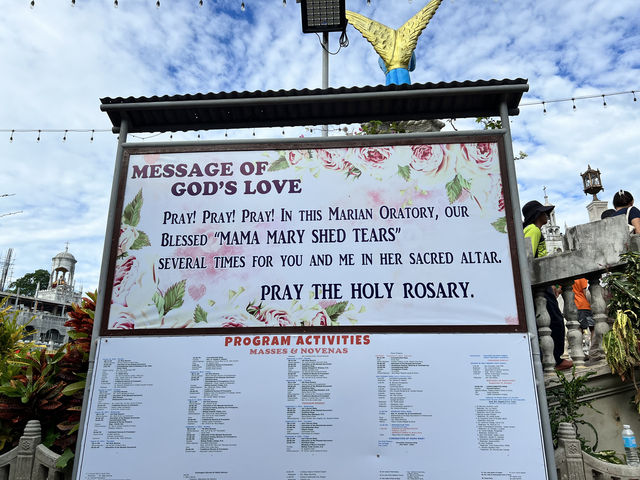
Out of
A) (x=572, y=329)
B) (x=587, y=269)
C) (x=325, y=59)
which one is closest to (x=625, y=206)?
(x=587, y=269)

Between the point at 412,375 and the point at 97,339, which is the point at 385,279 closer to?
the point at 412,375

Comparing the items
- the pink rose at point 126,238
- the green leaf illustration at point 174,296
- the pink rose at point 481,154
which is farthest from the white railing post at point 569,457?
the pink rose at point 126,238

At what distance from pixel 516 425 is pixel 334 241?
7.27 ft

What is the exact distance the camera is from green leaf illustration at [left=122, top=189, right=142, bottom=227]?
14.0 feet

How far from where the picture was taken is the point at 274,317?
153 inches

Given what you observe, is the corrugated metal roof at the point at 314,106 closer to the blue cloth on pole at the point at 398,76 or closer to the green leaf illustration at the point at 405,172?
the green leaf illustration at the point at 405,172

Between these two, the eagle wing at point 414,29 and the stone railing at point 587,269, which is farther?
the eagle wing at point 414,29

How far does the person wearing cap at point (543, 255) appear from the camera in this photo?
5.10 m

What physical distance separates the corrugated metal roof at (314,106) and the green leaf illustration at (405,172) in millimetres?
735

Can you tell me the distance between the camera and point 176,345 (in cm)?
386

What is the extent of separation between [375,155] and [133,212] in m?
2.54

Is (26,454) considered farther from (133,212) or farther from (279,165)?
(279,165)

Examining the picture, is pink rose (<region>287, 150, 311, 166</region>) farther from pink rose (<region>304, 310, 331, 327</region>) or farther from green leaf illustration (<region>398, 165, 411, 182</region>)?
pink rose (<region>304, 310, 331, 327</region>)

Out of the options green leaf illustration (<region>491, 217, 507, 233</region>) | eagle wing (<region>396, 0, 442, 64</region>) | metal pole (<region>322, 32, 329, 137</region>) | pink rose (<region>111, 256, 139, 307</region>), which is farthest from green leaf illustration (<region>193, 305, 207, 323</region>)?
eagle wing (<region>396, 0, 442, 64</region>)
